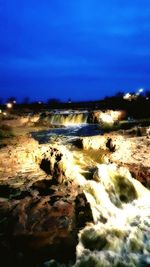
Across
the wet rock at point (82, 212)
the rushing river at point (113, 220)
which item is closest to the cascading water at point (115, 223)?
the rushing river at point (113, 220)

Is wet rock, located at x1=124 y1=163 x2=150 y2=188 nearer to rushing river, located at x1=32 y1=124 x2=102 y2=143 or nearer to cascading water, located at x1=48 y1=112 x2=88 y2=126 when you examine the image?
rushing river, located at x1=32 y1=124 x2=102 y2=143

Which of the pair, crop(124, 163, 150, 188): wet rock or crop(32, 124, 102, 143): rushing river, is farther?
crop(32, 124, 102, 143): rushing river

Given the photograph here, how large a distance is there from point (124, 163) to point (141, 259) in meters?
5.76

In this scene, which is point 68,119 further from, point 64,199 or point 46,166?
point 64,199

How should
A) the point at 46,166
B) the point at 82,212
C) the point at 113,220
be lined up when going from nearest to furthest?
the point at 82,212 < the point at 113,220 < the point at 46,166

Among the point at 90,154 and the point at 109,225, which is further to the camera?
the point at 90,154

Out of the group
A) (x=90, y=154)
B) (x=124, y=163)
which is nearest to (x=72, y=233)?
(x=124, y=163)

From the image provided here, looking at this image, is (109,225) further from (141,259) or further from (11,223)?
(11,223)

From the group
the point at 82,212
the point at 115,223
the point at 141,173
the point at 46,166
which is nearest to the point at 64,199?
the point at 82,212

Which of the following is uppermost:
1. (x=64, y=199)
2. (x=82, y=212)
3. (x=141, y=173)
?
(x=141, y=173)

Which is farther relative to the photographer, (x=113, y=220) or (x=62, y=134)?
(x=62, y=134)

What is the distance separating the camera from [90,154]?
1617 cm

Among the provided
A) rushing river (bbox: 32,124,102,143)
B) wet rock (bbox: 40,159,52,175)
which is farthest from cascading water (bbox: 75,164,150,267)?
rushing river (bbox: 32,124,102,143)

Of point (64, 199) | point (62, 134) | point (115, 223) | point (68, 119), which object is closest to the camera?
point (64, 199)
